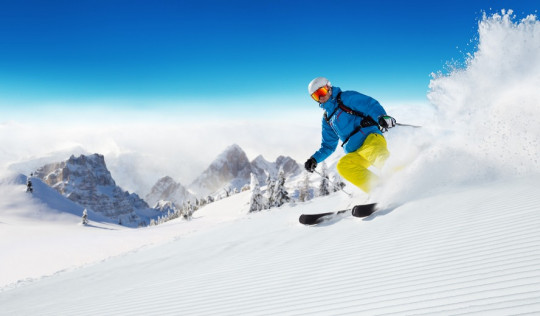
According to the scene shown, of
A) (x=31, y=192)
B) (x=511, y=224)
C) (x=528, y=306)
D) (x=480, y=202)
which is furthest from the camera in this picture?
(x=31, y=192)

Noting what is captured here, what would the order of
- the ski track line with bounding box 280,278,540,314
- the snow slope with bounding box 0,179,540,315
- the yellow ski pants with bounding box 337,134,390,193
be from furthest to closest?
the yellow ski pants with bounding box 337,134,390,193 → the snow slope with bounding box 0,179,540,315 → the ski track line with bounding box 280,278,540,314

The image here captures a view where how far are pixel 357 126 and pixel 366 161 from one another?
805 mm

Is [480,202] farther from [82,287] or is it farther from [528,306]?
[82,287]

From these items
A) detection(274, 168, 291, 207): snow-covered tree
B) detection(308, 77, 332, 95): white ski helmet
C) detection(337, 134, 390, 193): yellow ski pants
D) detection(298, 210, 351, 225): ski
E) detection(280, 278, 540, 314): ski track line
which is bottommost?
detection(280, 278, 540, 314): ski track line

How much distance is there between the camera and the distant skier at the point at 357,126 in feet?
25.0

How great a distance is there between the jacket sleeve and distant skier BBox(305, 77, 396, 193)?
2.06 ft

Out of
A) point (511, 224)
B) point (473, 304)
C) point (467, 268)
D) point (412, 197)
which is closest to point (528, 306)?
point (473, 304)

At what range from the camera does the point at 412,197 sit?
7645 millimetres

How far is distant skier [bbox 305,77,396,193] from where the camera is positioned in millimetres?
7625

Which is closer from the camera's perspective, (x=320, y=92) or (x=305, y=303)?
(x=305, y=303)

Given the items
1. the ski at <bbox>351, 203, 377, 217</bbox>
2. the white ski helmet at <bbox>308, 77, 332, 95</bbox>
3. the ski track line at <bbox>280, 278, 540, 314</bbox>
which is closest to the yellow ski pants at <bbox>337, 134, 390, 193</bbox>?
the ski at <bbox>351, 203, 377, 217</bbox>

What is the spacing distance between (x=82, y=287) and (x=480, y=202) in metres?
8.57

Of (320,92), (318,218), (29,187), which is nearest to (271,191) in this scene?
(318,218)

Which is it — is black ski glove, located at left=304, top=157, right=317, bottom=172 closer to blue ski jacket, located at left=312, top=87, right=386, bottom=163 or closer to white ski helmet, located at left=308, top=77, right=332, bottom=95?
blue ski jacket, located at left=312, top=87, right=386, bottom=163
